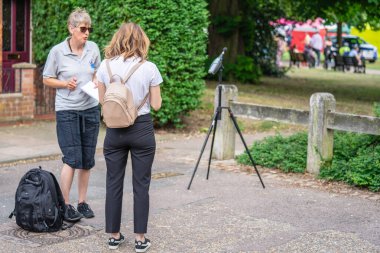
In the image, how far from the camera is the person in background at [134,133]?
6.06 m

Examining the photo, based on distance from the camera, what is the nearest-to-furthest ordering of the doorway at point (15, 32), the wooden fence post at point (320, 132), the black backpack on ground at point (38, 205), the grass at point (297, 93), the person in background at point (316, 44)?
the black backpack on ground at point (38, 205) < the wooden fence post at point (320, 132) < the grass at point (297, 93) < the doorway at point (15, 32) < the person in background at point (316, 44)

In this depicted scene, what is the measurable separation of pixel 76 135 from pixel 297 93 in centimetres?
1630

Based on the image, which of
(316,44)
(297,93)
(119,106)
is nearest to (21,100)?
(119,106)

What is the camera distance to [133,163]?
243 inches

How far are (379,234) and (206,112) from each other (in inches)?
374

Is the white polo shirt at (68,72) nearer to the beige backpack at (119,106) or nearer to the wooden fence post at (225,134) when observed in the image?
the beige backpack at (119,106)

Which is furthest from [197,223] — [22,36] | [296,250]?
[22,36]

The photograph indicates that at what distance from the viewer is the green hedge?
1292 cm

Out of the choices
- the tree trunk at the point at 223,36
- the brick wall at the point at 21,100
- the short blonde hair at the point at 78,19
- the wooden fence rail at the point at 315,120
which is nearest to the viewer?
the short blonde hair at the point at 78,19

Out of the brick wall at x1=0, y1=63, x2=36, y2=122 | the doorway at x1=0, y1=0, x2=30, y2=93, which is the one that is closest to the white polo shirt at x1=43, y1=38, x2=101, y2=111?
the brick wall at x1=0, y1=63, x2=36, y2=122

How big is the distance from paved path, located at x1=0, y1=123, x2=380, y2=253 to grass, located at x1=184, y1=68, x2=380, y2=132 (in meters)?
4.79

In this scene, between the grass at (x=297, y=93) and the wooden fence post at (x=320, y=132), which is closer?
the wooden fence post at (x=320, y=132)

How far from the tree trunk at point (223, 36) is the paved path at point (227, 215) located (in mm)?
14182

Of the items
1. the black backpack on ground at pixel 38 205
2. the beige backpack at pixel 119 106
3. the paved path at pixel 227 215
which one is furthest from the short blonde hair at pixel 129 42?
the paved path at pixel 227 215
